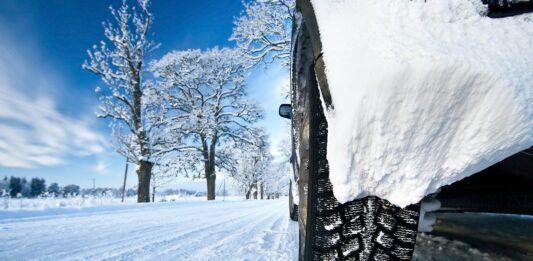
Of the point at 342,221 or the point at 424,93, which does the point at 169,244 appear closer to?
the point at 342,221

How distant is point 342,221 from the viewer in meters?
0.89

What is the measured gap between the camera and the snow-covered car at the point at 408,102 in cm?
55

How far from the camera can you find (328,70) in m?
0.76

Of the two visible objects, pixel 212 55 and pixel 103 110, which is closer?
pixel 103 110

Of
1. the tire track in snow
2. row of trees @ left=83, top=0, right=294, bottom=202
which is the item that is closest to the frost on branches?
row of trees @ left=83, top=0, right=294, bottom=202

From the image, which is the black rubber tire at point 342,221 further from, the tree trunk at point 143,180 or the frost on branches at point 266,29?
the tree trunk at point 143,180

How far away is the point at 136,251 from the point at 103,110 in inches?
456

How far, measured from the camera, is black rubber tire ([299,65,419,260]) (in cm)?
83

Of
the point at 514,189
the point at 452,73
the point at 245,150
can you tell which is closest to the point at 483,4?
the point at 452,73

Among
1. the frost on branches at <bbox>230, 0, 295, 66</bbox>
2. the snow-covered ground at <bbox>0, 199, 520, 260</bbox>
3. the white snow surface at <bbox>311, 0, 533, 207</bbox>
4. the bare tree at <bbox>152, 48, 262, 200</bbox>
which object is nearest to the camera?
the white snow surface at <bbox>311, 0, 533, 207</bbox>

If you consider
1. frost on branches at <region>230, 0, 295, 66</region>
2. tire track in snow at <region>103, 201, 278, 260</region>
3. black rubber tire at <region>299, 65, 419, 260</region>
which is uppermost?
frost on branches at <region>230, 0, 295, 66</region>

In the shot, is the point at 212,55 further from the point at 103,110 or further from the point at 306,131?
the point at 306,131

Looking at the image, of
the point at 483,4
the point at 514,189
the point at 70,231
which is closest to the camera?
the point at 483,4

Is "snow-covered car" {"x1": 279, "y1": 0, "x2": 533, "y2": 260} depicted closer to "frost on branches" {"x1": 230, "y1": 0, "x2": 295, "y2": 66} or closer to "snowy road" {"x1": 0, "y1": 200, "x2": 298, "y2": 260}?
"snowy road" {"x1": 0, "y1": 200, "x2": 298, "y2": 260}
